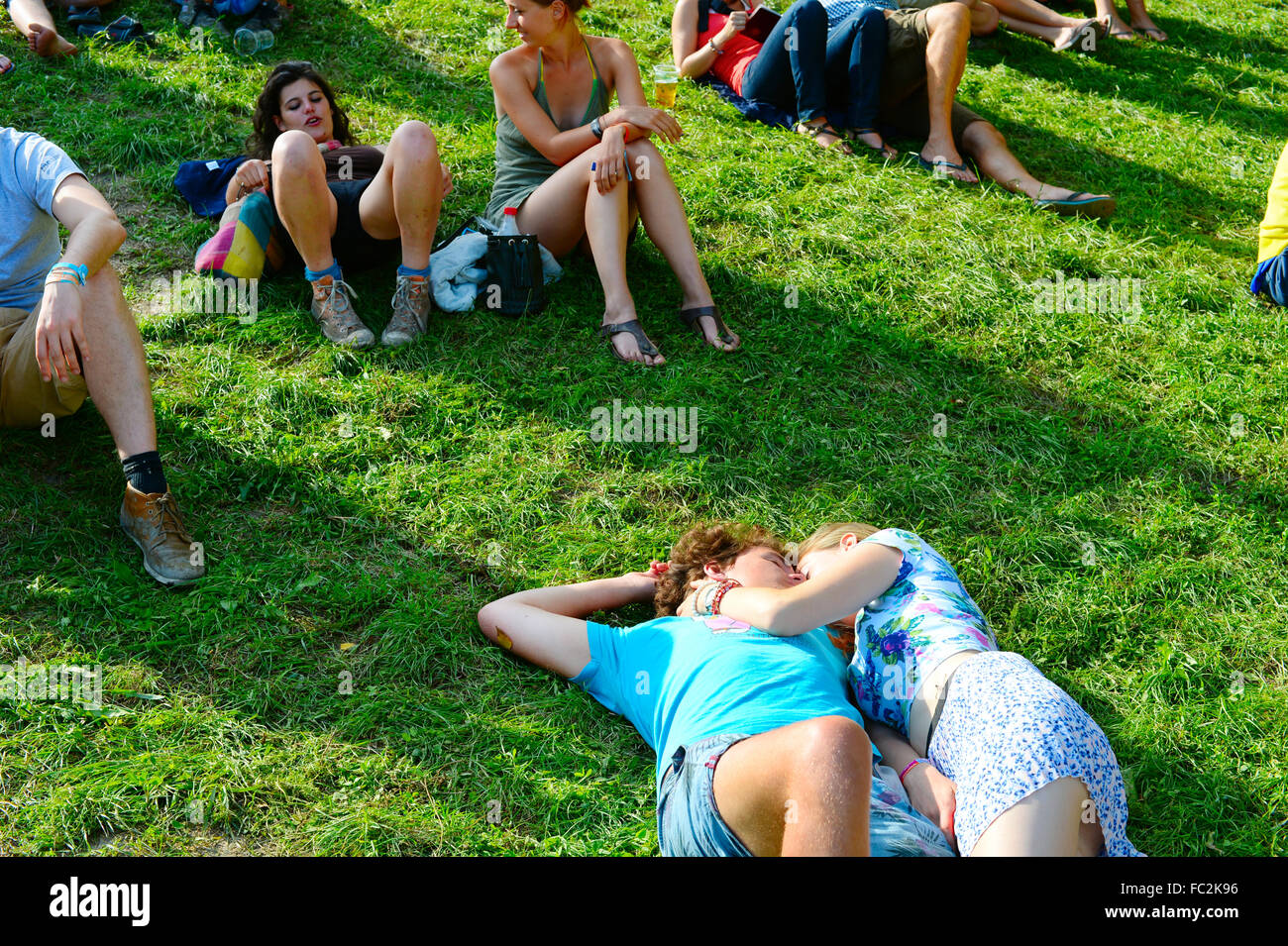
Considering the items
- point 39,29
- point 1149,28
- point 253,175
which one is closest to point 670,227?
point 253,175

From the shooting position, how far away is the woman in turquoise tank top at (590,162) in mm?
4484

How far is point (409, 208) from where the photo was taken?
4395mm

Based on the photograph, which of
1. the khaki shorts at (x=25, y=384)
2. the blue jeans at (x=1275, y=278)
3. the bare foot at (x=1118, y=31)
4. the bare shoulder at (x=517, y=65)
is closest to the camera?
the khaki shorts at (x=25, y=384)

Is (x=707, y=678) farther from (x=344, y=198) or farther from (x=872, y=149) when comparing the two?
(x=872, y=149)

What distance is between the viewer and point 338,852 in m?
2.64

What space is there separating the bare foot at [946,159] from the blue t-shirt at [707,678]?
372 cm

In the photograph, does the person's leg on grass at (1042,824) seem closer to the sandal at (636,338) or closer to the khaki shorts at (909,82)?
the sandal at (636,338)

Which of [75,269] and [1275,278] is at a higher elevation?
[75,269]

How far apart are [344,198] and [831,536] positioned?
9.03 feet

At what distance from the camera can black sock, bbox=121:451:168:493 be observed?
3.41 m

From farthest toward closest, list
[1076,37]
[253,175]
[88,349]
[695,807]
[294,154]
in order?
[1076,37] → [253,175] → [294,154] → [88,349] → [695,807]

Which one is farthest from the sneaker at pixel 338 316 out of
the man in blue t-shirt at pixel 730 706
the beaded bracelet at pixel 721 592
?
the beaded bracelet at pixel 721 592

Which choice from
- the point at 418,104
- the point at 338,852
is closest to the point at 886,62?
the point at 418,104

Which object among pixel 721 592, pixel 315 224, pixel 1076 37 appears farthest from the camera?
pixel 1076 37
